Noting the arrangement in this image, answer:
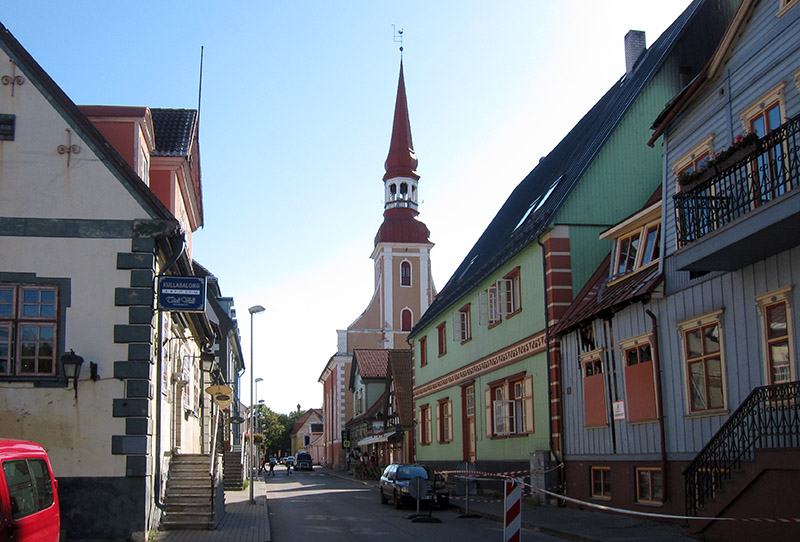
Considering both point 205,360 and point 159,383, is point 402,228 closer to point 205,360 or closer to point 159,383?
point 205,360

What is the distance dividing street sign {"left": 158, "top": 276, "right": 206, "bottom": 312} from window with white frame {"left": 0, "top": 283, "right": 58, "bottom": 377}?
1.81 m

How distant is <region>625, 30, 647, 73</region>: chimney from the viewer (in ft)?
95.1

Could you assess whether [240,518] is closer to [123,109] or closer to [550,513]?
[550,513]

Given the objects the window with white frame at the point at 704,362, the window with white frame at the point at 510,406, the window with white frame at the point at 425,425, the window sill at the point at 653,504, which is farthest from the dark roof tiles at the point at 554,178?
the window sill at the point at 653,504

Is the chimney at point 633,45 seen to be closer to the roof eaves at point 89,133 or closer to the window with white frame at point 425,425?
the window with white frame at point 425,425

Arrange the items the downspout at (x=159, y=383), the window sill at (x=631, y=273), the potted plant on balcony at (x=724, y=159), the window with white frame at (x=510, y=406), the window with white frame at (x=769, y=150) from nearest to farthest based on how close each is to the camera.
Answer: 1. the window with white frame at (x=769, y=150)
2. the potted plant on balcony at (x=724, y=159)
3. the downspout at (x=159, y=383)
4. the window sill at (x=631, y=273)
5. the window with white frame at (x=510, y=406)

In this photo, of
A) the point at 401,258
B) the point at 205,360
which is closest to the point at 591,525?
the point at 205,360

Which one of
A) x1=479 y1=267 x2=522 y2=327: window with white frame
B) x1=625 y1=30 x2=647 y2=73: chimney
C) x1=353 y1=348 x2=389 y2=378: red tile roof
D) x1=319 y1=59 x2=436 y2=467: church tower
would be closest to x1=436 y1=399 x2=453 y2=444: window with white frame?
x1=479 y1=267 x2=522 y2=327: window with white frame

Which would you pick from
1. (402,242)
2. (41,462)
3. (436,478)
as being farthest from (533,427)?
(402,242)

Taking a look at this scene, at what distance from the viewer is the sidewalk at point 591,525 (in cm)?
1489

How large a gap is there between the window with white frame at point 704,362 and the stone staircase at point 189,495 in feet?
32.2

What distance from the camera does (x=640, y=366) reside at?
18094 millimetres

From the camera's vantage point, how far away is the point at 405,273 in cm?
7562

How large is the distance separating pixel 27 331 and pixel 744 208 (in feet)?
39.6
